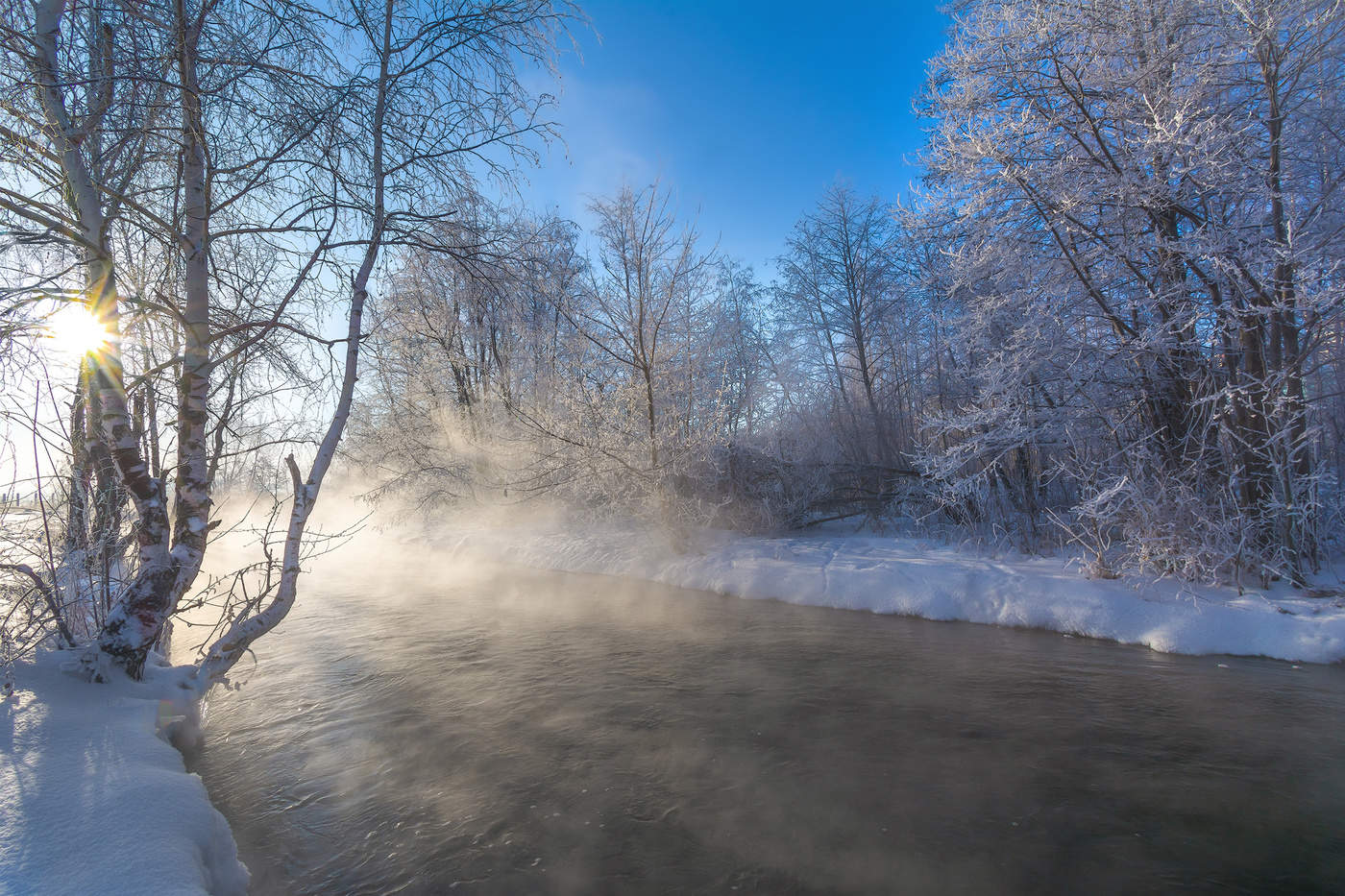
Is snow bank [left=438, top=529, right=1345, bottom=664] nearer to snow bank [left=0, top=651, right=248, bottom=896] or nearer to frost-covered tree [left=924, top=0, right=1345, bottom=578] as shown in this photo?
frost-covered tree [left=924, top=0, right=1345, bottom=578]

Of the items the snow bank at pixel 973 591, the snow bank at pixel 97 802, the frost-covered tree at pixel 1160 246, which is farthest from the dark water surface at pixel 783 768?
the frost-covered tree at pixel 1160 246

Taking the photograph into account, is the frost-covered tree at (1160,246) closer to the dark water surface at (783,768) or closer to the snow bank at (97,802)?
the dark water surface at (783,768)

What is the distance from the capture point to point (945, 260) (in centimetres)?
1262

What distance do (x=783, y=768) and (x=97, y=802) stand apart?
3.79 meters

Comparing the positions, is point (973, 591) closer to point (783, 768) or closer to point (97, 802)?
point (783, 768)

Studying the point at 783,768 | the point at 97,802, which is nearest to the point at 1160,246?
the point at 783,768

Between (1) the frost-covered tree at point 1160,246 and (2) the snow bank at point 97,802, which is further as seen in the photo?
(1) the frost-covered tree at point 1160,246

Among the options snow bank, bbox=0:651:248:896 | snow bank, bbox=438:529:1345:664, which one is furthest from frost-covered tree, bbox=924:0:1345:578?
snow bank, bbox=0:651:248:896

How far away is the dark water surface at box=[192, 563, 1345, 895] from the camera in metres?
3.10

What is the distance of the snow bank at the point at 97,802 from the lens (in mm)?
2146

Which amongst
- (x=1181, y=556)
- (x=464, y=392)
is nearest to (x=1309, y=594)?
(x=1181, y=556)

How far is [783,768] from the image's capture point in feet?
13.4

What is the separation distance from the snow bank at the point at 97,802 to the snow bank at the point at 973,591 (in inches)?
312

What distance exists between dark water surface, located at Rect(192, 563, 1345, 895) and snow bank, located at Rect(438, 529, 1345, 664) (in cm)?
40
